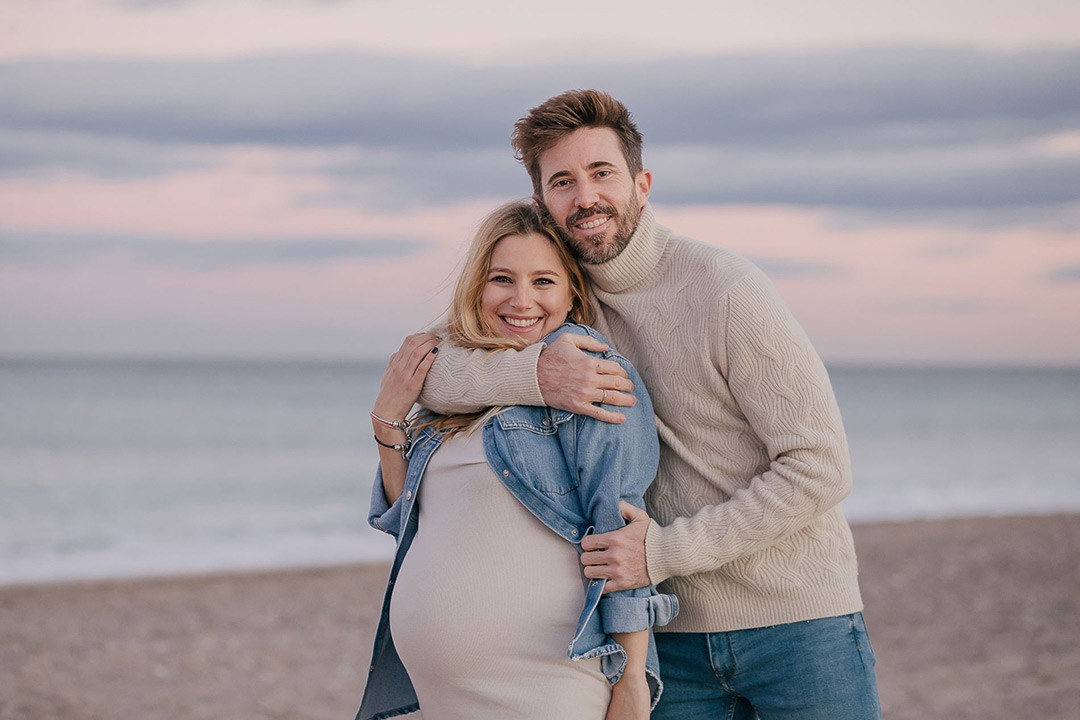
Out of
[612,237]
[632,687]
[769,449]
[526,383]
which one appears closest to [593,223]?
[612,237]

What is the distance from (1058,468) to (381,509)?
22469 millimetres

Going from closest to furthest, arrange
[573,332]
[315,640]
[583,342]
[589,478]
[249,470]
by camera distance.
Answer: [589,478] < [583,342] < [573,332] < [315,640] < [249,470]

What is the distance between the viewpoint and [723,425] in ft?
8.91

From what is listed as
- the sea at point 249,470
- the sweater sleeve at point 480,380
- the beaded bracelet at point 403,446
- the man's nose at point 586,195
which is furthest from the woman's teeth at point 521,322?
the sea at point 249,470

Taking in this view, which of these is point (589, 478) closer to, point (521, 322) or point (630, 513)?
point (630, 513)

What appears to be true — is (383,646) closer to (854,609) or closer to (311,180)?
(854,609)

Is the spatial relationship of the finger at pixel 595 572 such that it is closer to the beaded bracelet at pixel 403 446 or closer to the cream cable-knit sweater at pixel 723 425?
the cream cable-knit sweater at pixel 723 425

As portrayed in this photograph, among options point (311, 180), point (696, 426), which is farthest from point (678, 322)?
point (311, 180)

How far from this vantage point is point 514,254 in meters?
2.79

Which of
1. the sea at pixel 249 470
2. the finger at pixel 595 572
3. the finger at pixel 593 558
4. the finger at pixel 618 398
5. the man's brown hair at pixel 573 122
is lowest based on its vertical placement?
the sea at pixel 249 470

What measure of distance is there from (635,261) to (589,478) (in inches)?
25.3

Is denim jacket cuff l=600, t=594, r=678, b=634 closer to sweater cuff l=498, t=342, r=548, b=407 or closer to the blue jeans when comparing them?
the blue jeans

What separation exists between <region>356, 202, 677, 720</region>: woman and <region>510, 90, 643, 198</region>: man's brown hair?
0.26 metres

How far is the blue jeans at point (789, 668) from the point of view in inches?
104
